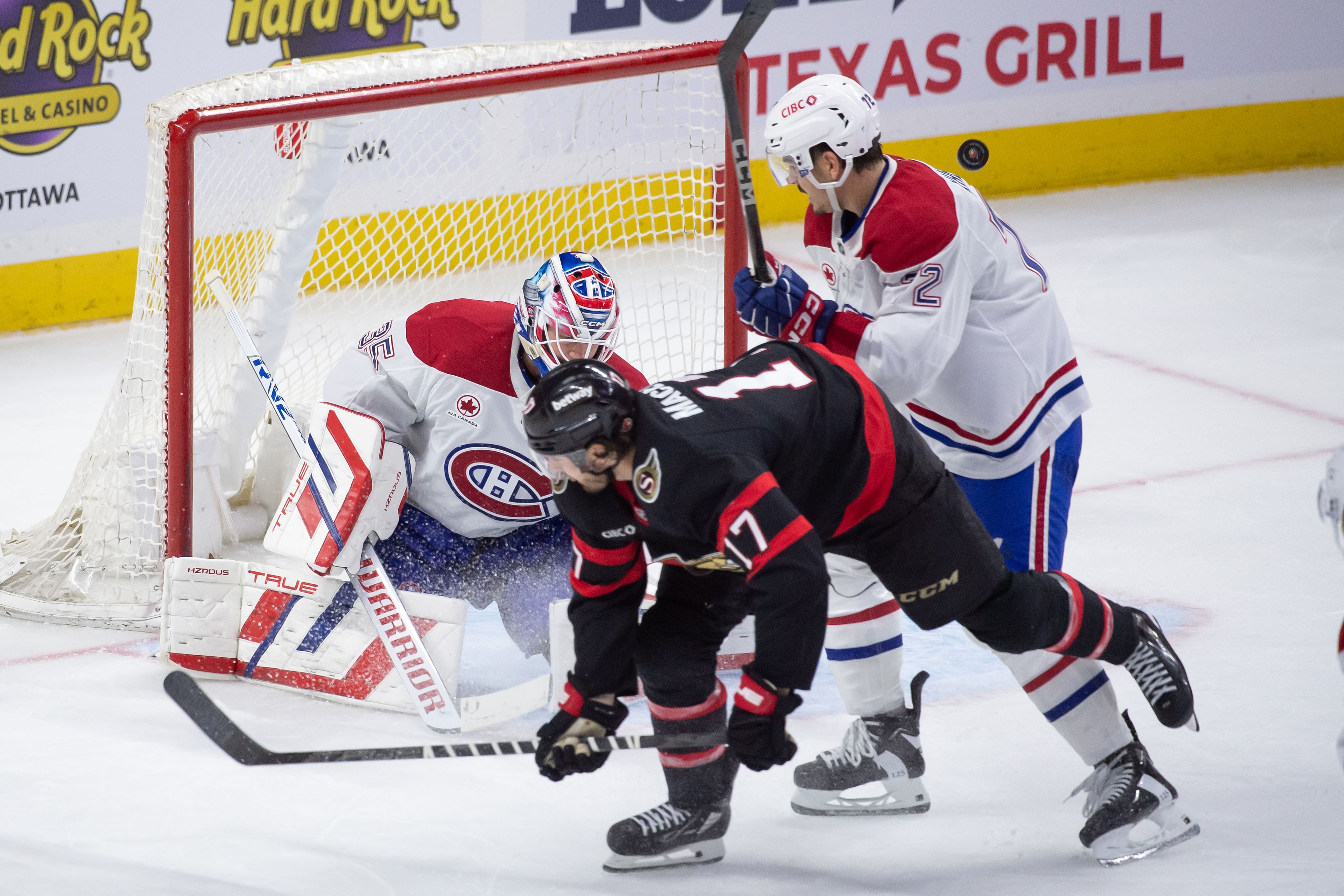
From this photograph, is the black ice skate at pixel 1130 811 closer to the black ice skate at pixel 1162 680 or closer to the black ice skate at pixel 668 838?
the black ice skate at pixel 1162 680

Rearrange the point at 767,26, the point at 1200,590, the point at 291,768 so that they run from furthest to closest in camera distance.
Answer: the point at 767,26 → the point at 1200,590 → the point at 291,768

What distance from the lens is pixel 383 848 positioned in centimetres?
250

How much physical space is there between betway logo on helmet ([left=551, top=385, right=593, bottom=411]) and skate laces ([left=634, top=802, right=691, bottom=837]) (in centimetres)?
75

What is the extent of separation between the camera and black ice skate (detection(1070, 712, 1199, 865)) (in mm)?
2414

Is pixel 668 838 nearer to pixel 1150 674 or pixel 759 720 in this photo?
pixel 759 720

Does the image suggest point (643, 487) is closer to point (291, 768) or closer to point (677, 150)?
point (291, 768)

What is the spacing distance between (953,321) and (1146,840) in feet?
2.83

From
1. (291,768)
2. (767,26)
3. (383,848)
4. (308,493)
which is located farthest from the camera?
(767,26)

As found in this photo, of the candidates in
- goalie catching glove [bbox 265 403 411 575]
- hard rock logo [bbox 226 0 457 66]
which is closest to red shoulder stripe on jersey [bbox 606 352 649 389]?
goalie catching glove [bbox 265 403 411 575]

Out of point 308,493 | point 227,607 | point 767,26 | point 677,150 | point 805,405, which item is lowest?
point 227,607

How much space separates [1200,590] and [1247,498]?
2.05ft

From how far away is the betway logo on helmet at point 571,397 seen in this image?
2037mm

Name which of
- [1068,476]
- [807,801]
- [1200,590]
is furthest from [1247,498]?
[807,801]

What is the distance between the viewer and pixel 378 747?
108 inches
